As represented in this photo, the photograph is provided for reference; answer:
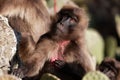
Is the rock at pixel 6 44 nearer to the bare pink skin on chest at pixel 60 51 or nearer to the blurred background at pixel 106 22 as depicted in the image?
the bare pink skin on chest at pixel 60 51

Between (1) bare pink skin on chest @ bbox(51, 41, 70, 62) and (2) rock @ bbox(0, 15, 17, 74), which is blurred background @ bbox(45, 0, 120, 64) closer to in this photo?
(1) bare pink skin on chest @ bbox(51, 41, 70, 62)

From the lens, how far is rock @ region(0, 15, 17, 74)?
6.75 m

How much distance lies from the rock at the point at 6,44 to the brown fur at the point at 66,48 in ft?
0.63

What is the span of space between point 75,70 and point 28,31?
0.70m

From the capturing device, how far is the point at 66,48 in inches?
284

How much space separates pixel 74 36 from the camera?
7.25 meters

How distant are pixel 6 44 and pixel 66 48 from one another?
785mm

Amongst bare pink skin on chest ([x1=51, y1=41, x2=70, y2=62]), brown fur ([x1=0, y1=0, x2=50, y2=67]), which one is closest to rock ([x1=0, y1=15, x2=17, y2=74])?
brown fur ([x1=0, y1=0, x2=50, y2=67])

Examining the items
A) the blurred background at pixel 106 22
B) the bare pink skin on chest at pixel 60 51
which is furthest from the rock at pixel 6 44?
the blurred background at pixel 106 22

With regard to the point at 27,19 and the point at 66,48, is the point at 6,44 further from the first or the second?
the point at 66,48

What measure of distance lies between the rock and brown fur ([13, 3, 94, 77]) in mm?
193

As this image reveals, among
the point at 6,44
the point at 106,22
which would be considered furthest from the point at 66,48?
the point at 106,22

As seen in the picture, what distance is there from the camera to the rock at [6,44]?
6.75m

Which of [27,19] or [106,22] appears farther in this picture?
[106,22]
